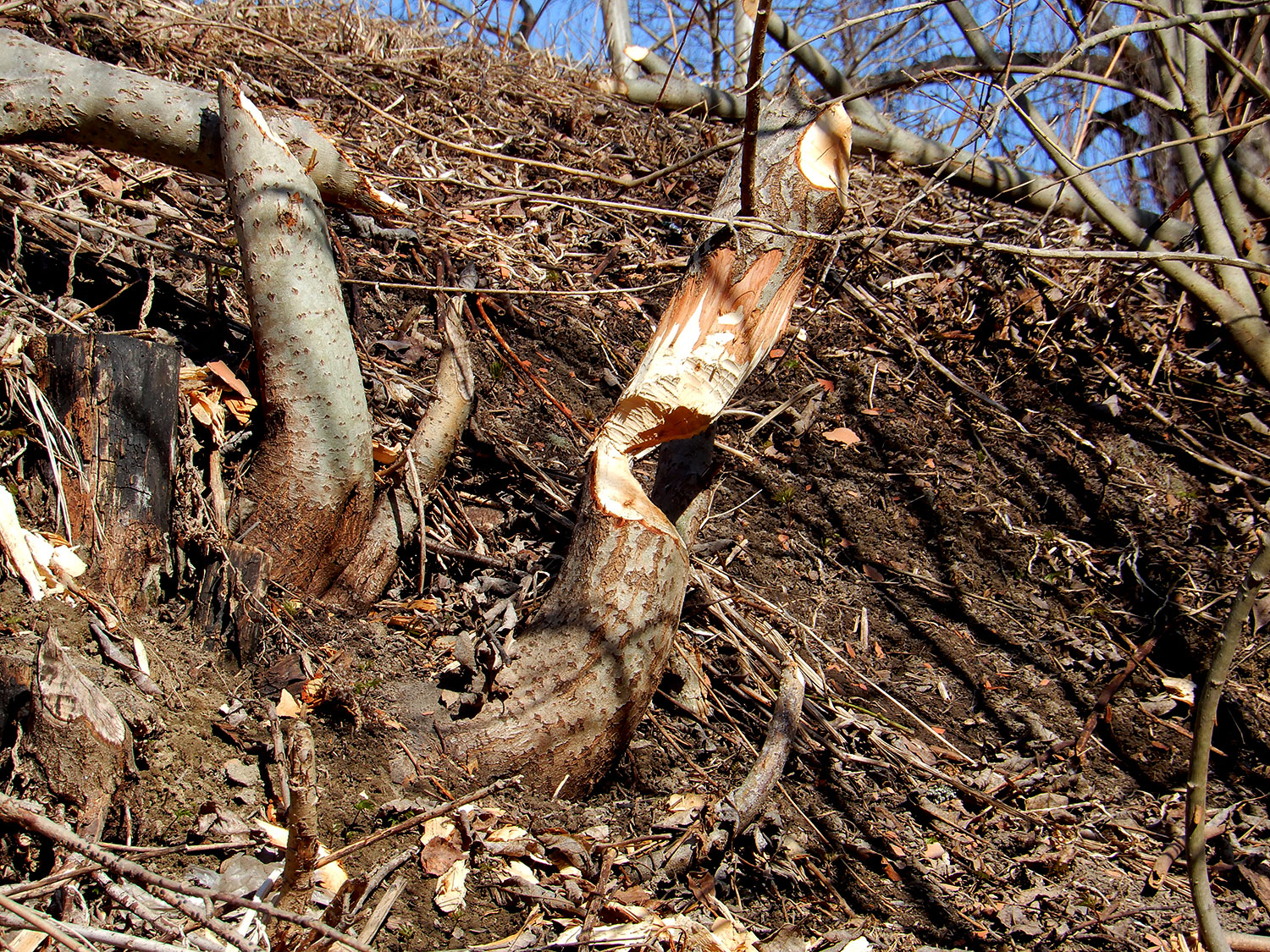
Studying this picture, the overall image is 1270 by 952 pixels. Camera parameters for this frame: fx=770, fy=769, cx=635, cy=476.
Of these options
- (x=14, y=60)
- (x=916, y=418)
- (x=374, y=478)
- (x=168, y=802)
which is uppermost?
(x=916, y=418)

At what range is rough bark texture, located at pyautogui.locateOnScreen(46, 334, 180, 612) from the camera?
201cm

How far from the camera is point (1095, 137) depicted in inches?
246

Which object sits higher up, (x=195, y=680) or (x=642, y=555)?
(x=642, y=555)

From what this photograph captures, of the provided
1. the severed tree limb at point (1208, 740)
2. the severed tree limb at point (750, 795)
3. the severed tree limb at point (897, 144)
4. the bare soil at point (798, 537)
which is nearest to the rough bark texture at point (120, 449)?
the bare soil at point (798, 537)

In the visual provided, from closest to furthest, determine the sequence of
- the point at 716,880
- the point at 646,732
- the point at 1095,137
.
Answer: the point at 716,880
the point at 646,732
the point at 1095,137

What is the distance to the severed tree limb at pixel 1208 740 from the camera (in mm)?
1431

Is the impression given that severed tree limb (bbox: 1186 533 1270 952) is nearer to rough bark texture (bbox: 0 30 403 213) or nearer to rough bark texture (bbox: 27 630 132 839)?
rough bark texture (bbox: 27 630 132 839)

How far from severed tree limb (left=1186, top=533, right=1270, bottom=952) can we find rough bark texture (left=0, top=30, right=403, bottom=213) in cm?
258

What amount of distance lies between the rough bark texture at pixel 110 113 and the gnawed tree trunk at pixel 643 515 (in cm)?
128

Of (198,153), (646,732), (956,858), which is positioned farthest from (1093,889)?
(198,153)

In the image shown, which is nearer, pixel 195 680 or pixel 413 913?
pixel 413 913

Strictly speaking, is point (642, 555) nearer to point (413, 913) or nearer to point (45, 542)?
point (413, 913)

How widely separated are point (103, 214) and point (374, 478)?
158 cm

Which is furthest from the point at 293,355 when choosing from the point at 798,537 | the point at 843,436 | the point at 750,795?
the point at 843,436
